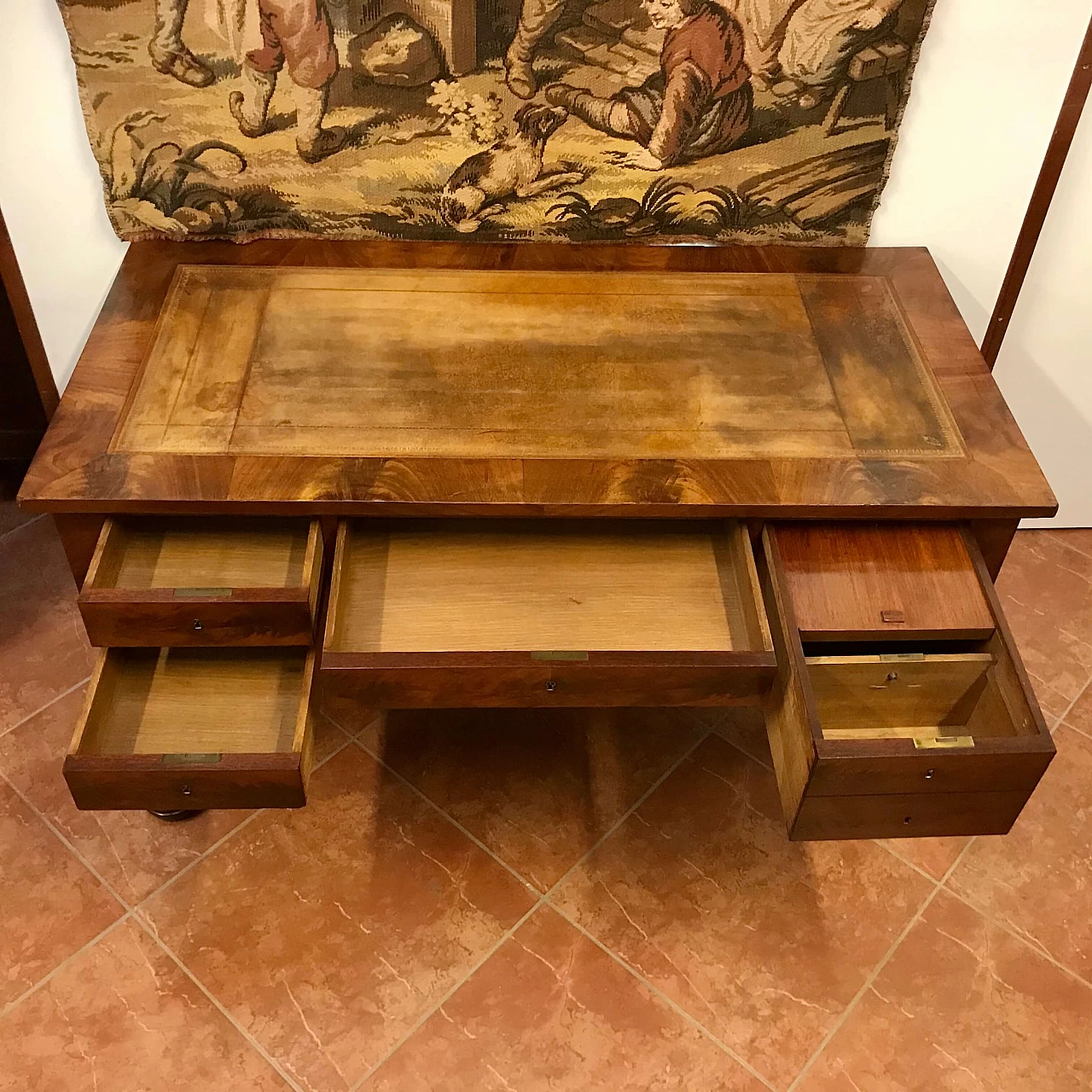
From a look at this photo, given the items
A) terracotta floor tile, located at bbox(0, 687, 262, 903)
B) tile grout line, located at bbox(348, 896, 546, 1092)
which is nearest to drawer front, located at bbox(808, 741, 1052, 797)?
tile grout line, located at bbox(348, 896, 546, 1092)

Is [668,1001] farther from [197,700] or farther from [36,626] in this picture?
[36,626]

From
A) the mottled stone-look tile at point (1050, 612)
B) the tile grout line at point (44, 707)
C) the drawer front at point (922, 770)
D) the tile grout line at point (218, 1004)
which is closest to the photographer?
the drawer front at point (922, 770)

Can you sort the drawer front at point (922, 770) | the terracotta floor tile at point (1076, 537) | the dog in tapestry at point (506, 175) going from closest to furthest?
the drawer front at point (922, 770), the dog in tapestry at point (506, 175), the terracotta floor tile at point (1076, 537)

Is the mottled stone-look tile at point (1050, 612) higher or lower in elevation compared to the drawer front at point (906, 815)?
lower

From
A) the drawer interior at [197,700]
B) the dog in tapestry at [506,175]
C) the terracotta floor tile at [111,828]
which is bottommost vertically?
the terracotta floor tile at [111,828]

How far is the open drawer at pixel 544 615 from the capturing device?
1.06 m

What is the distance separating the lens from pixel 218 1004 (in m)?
1.27

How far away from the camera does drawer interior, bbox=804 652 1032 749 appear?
1133 mm

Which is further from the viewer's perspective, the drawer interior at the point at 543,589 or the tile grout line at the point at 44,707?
the tile grout line at the point at 44,707

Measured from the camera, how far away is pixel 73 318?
153 cm

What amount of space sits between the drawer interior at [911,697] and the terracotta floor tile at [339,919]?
51cm

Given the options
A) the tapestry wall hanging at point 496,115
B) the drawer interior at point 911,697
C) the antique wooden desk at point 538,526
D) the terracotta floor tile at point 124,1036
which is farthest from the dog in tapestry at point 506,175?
the terracotta floor tile at point 124,1036

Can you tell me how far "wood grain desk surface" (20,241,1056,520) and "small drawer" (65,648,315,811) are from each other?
0.75ft

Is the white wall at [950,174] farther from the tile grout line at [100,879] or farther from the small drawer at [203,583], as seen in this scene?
the tile grout line at [100,879]
